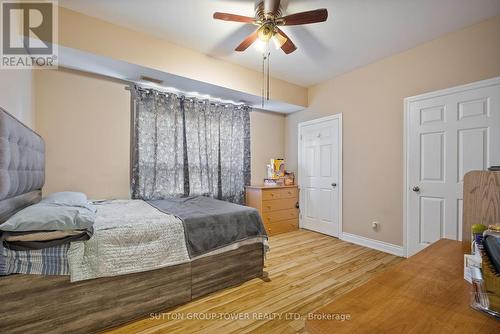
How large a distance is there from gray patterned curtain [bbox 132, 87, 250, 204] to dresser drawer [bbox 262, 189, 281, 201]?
47cm

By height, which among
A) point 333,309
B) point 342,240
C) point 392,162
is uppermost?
point 392,162

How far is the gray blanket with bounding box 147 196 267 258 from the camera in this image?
Answer: 185cm

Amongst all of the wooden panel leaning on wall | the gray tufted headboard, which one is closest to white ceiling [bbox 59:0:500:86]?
the gray tufted headboard

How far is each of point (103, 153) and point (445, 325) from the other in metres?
3.30

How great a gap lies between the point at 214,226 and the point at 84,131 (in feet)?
6.86

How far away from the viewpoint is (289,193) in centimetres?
396

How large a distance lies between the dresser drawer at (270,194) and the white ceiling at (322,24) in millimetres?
2003

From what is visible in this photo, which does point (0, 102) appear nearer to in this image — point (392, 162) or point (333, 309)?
point (333, 309)

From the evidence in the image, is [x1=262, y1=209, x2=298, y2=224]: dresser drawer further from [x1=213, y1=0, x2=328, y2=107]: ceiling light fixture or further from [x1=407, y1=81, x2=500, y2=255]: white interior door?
[x1=213, y1=0, x2=328, y2=107]: ceiling light fixture

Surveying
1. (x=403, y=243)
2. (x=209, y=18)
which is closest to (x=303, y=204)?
(x=403, y=243)

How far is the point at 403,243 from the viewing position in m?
2.74

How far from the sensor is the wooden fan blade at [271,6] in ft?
5.85

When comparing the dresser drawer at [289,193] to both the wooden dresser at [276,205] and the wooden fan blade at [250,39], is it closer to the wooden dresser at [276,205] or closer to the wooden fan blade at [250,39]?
the wooden dresser at [276,205]

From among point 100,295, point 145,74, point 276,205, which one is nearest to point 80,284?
point 100,295
